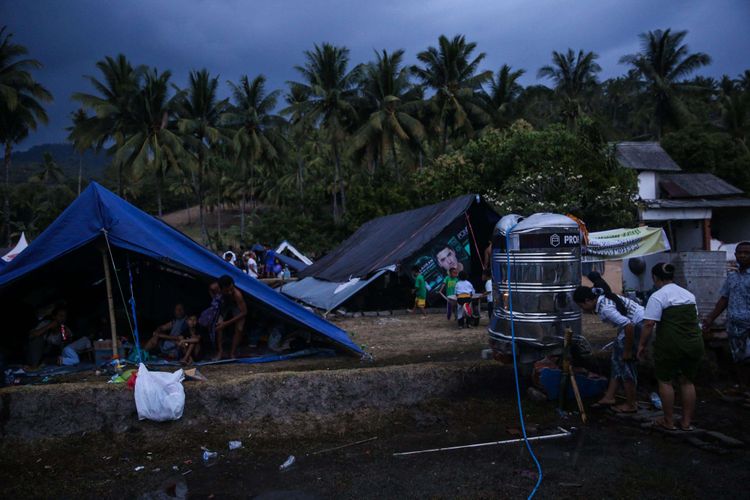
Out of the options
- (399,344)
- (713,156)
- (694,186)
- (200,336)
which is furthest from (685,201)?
(200,336)

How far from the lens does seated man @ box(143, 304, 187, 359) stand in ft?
26.9

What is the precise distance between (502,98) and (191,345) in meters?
32.3

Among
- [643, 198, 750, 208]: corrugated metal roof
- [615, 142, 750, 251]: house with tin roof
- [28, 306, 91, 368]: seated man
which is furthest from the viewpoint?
[615, 142, 750, 251]: house with tin roof

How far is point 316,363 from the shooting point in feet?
25.8

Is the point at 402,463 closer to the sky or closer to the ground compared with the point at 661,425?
closer to the ground

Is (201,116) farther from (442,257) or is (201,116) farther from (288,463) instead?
(288,463)

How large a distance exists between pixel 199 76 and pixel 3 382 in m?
31.3

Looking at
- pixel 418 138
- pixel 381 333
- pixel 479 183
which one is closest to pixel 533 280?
pixel 381 333

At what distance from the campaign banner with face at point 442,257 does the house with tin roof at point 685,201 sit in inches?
601

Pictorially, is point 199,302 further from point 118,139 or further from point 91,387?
point 118,139

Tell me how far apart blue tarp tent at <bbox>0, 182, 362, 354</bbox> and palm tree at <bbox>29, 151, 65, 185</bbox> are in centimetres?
6034

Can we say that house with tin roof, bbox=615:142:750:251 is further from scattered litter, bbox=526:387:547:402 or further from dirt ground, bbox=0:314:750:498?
dirt ground, bbox=0:314:750:498

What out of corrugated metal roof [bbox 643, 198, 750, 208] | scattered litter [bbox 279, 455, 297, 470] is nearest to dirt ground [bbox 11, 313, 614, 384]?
scattered litter [bbox 279, 455, 297, 470]

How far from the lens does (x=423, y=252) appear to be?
1380 centimetres
